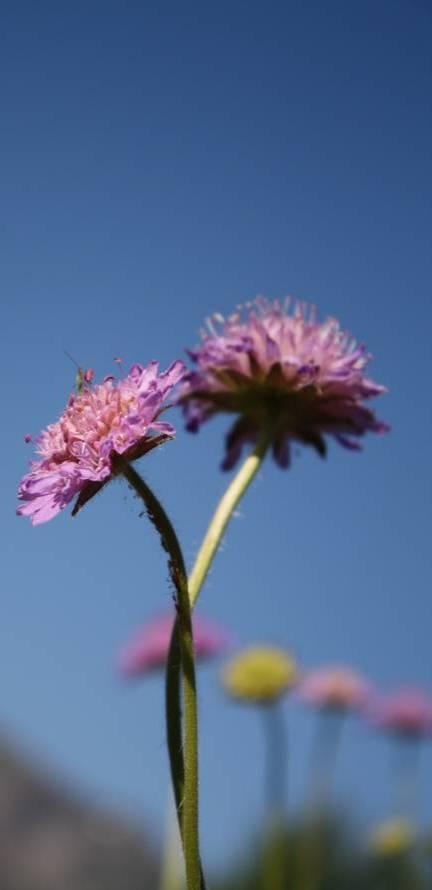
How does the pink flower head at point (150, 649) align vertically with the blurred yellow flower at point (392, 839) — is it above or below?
above

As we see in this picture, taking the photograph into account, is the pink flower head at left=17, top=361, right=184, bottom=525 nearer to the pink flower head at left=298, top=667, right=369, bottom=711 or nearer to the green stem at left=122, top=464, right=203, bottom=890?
the green stem at left=122, top=464, right=203, bottom=890

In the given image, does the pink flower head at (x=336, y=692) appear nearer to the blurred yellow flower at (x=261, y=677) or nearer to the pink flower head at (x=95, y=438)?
the blurred yellow flower at (x=261, y=677)

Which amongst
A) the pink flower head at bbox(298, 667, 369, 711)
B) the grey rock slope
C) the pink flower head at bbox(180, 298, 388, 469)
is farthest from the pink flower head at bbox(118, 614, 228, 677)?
the grey rock slope

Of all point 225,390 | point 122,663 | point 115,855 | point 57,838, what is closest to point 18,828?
point 57,838

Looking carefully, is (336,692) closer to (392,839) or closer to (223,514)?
(392,839)

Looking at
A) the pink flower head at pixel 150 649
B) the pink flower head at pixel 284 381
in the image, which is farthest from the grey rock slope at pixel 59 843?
the pink flower head at pixel 284 381

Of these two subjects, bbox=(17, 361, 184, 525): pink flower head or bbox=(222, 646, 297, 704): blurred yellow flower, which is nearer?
bbox=(17, 361, 184, 525): pink flower head
